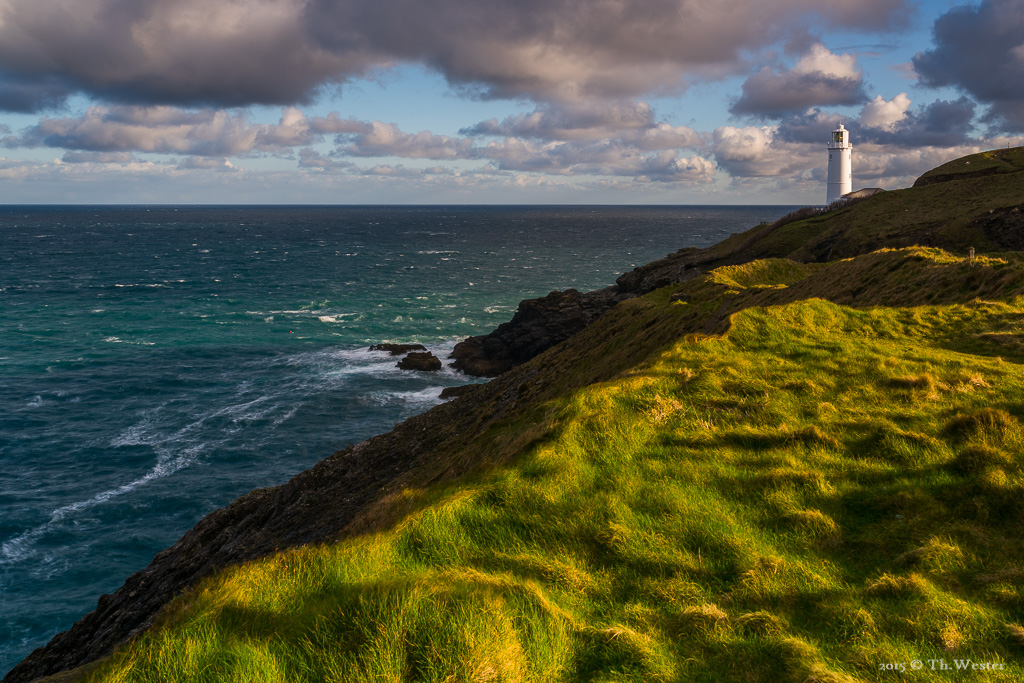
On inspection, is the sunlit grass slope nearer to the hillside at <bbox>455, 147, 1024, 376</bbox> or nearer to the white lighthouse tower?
the hillside at <bbox>455, 147, 1024, 376</bbox>

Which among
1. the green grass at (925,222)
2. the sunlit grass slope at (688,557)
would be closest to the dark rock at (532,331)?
the green grass at (925,222)

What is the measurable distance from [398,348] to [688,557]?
62.1 m

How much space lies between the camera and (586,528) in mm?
8234

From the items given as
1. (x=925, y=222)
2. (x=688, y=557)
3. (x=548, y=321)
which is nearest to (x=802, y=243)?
Result: (x=925, y=222)

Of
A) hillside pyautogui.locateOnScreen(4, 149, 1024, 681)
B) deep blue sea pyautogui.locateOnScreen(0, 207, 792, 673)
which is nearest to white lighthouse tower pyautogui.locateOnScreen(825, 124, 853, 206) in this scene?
deep blue sea pyautogui.locateOnScreen(0, 207, 792, 673)

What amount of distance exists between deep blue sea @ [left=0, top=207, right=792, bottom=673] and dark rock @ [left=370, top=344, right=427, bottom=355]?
134cm

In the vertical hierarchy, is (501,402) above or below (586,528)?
below

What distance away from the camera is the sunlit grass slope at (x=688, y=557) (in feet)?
18.9

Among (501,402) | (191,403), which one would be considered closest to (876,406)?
(501,402)

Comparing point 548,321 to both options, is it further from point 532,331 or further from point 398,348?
point 398,348

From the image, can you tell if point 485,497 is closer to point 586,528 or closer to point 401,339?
point 586,528

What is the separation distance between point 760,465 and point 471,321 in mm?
75445

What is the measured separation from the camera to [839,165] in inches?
3846

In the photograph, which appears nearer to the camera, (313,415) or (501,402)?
(501,402)
